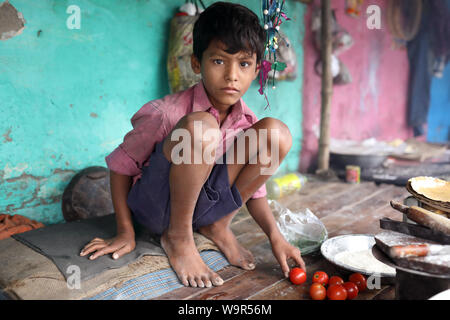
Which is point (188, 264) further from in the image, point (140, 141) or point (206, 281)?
point (140, 141)

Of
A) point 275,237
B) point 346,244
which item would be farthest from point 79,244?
point 346,244

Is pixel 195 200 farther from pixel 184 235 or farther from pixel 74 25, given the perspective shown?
pixel 74 25

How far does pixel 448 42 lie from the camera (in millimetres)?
5492

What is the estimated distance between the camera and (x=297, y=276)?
56.3 inches

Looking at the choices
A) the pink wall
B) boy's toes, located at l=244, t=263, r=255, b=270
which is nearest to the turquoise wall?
boy's toes, located at l=244, t=263, r=255, b=270

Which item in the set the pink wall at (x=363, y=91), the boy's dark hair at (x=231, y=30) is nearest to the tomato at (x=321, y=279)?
the boy's dark hair at (x=231, y=30)

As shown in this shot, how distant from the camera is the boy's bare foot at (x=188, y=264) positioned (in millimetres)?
1421

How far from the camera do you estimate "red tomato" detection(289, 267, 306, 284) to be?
1431 mm

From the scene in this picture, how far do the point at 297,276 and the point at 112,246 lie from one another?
749mm

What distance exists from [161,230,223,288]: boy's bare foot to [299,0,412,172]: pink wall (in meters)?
2.49

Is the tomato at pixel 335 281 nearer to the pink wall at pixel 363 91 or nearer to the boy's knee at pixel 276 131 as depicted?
the boy's knee at pixel 276 131
